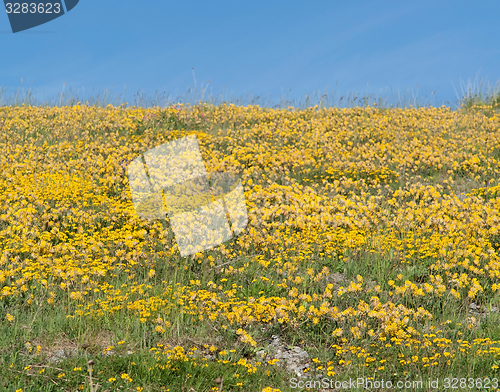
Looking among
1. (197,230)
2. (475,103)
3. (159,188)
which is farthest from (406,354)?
(475,103)

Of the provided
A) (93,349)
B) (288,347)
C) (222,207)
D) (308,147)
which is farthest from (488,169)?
(93,349)

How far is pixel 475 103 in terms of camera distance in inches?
820

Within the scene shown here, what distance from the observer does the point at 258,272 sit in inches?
Answer: 294

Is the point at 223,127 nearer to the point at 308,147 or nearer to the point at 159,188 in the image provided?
the point at 308,147

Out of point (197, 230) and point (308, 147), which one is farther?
point (308, 147)

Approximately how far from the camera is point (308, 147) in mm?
13859

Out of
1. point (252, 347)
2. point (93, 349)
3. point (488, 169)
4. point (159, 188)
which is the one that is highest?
point (159, 188)

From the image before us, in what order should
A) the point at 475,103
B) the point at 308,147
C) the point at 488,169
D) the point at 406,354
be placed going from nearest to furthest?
the point at 406,354, the point at 488,169, the point at 308,147, the point at 475,103

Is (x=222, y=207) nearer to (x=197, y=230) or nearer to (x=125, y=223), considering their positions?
(x=197, y=230)

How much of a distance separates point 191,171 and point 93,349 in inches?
254

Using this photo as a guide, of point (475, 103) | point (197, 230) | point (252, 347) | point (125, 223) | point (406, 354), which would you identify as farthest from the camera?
point (475, 103)

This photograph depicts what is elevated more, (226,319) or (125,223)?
(125,223)

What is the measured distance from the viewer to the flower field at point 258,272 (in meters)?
5.24

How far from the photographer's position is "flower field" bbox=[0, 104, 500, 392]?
5.24 metres
